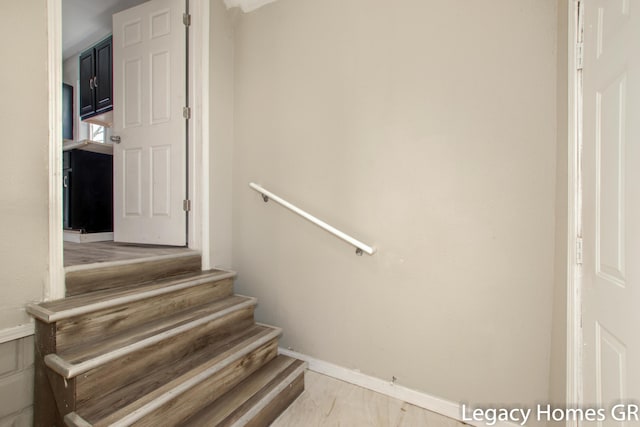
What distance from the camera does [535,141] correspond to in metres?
1.29

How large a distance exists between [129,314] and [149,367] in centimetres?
28

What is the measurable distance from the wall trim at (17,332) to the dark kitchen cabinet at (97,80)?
2694 millimetres

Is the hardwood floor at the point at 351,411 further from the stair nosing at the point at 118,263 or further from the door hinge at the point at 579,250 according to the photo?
the stair nosing at the point at 118,263

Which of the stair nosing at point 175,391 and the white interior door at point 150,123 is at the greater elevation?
Answer: the white interior door at point 150,123

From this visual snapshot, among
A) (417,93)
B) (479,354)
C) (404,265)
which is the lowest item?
(479,354)

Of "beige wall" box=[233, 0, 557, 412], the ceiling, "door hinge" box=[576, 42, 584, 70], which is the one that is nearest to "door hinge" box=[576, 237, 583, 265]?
"beige wall" box=[233, 0, 557, 412]

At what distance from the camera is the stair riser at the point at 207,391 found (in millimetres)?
1077

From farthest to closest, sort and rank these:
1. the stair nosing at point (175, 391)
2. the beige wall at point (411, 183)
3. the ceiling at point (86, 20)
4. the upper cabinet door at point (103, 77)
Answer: the upper cabinet door at point (103, 77) < the ceiling at point (86, 20) < the beige wall at point (411, 183) < the stair nosing at point (175, 391)

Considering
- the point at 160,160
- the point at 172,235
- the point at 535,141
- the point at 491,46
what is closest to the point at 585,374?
the point at 535,141

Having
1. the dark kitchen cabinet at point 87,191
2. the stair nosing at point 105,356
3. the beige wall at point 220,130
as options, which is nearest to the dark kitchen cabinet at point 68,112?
the dark kitchen cabinet at point 87,191

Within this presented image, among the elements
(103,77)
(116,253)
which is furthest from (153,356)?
(103,77)

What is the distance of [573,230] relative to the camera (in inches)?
Answer: 40.6

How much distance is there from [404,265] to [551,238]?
0.70 meters

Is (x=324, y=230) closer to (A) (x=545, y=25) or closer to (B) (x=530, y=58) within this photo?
(B) (x=530, y=58)
